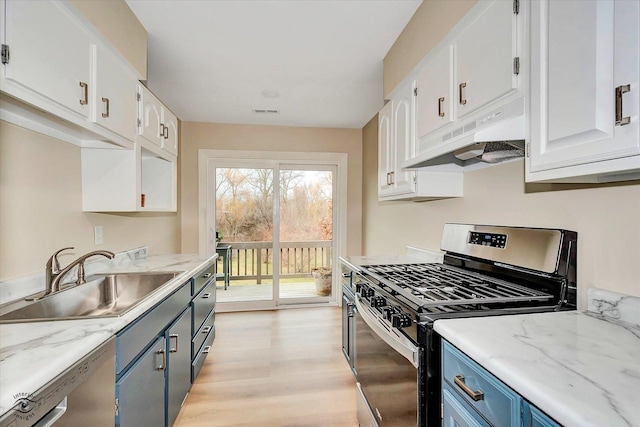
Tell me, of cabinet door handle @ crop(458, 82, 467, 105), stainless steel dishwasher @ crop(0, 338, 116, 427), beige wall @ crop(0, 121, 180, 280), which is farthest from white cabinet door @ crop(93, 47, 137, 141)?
cabinet door handle @ crop(458, 82, 467, 105)

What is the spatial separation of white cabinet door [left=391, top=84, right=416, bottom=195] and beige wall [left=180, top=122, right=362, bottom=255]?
2.13 meters

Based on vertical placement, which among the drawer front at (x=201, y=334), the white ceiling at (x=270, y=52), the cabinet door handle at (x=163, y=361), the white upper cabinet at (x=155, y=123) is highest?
the white ceiling at (x=270, y=52)

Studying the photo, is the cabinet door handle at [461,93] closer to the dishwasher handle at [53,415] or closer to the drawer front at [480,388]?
the drawer front at [480,388]

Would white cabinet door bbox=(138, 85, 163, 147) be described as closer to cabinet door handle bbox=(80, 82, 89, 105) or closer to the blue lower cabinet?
cabinet door handle bbox=(80, 82, 89, 105)

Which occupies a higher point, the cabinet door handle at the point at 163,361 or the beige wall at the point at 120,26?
the beige wall at the point at 120,26

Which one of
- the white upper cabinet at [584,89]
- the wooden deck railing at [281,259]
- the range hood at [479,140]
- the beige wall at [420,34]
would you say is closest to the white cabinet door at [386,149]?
the beige wall at [420,34]

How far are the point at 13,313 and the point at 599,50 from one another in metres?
2.15

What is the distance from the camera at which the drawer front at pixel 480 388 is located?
2.37 ft

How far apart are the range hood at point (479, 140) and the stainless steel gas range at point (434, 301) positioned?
1.26ft

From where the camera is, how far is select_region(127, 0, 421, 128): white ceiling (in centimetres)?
184

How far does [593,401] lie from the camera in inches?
23.2

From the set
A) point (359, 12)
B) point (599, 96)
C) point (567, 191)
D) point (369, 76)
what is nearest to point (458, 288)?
point (567, 191)

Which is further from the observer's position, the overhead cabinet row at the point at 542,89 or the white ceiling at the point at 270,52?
the white ceiling at the point at 270,52

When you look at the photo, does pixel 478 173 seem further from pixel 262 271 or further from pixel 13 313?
pixel 262 271
